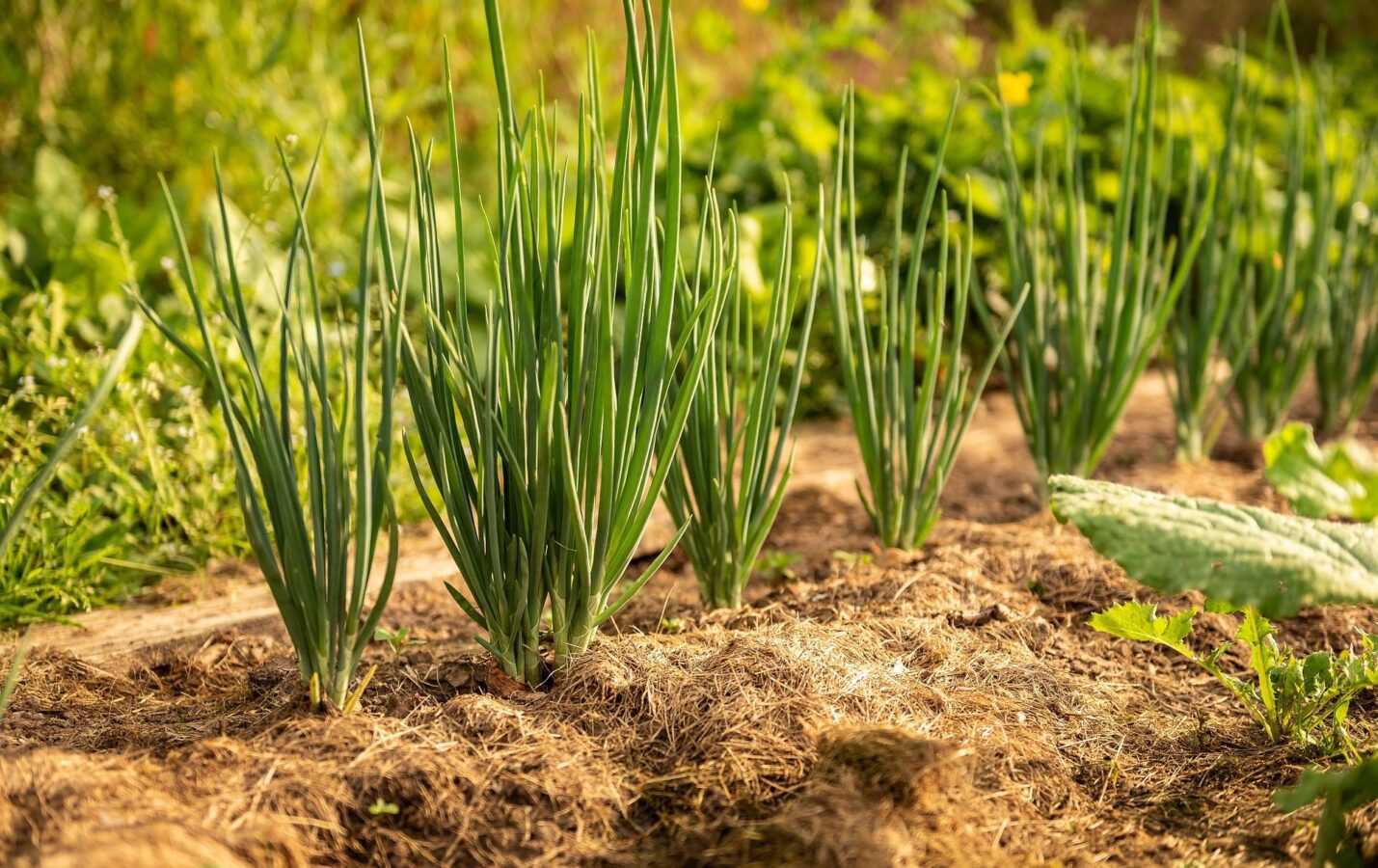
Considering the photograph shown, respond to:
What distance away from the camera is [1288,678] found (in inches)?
55.7

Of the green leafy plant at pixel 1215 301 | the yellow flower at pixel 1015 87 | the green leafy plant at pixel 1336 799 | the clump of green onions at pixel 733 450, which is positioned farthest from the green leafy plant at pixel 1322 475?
the yellow flower at pixel 1015 87

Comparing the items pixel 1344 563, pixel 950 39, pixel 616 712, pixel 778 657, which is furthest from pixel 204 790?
pixel 950 39

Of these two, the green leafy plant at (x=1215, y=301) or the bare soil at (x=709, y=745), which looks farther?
the green leafy plant at (x=1215, y=301)

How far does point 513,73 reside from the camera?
14.8 ft

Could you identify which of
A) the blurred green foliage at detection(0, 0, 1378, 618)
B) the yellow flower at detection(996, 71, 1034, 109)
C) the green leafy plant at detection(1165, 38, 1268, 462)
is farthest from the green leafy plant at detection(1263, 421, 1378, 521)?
the yellow flower at detection(996, 71, 1034, 109)

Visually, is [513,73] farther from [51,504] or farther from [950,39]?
[51,504]

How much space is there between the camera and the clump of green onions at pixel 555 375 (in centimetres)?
134

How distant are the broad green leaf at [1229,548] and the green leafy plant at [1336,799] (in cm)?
17

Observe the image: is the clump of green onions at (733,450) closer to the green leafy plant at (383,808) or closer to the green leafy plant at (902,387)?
the green leafy plant at (902,387)

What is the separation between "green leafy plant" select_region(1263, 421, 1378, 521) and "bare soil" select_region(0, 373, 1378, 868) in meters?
0.34

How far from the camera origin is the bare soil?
1.17 meters

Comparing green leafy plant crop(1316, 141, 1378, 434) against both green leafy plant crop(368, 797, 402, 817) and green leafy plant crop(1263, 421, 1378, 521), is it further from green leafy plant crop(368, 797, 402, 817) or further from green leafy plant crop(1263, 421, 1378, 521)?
green leafy plant crop(368, 797, 402, 817)

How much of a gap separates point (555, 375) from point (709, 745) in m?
0.47

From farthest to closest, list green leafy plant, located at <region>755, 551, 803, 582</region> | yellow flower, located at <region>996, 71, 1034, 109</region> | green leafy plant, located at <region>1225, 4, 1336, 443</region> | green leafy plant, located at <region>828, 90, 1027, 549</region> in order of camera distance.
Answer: yellow flower, located at <region>996, 71, 1034, 109</region> → green leafy plant, located at <region>1225, 4, 1336, 443</region> → green leafy plant, located at <region>755, 551, 803, 582</region> → green leafy plant, located at <region>828, 90, 1027, 549</region>
